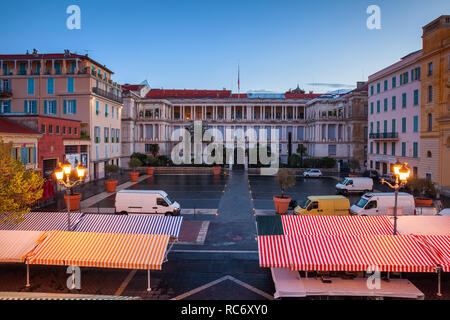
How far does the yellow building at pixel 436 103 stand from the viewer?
30094 millimetres

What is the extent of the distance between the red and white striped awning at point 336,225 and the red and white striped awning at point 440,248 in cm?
225

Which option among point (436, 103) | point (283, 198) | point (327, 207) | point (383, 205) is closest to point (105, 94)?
point (283, 198)

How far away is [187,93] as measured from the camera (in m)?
74.7

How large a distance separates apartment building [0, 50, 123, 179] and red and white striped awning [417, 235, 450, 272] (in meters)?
36.5

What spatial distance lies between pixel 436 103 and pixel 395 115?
810cm

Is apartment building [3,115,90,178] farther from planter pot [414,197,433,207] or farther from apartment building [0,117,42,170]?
planter pot [414,197,433,207]

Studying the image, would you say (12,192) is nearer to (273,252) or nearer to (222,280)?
(222,280)

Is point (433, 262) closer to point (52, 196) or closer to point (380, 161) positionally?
point (52, 196)

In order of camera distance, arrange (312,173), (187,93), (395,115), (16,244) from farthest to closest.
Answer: (187,93)
(312,173)
(395,115)
(16,244)

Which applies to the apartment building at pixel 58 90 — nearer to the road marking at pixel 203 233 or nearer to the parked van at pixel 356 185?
the road marking at pixel 203 233

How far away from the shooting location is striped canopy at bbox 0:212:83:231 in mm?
13719

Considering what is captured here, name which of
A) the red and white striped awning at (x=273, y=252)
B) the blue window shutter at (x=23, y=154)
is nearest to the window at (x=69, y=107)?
the blue window shutter at (x=23, y=154)
